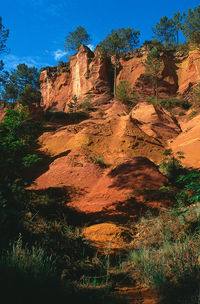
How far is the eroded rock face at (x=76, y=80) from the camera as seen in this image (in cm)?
3641

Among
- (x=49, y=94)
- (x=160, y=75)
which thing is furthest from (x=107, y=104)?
(x=49, y=94)

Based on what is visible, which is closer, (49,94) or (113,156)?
(113,156)

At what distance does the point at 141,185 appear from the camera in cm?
599

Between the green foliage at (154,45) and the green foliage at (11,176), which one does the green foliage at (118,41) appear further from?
the green foliage at (11,176)

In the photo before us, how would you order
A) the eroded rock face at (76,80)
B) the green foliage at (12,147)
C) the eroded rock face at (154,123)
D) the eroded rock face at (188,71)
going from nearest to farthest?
the green foliage at (12,147), the eroded rock face at (154,123), the eroded rock face at (188,71), the eroded rock face at (76,80)

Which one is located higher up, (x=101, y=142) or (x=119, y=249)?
(x=101, y=142)

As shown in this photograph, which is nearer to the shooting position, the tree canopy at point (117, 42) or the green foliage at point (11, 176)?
the green foliage at point (11, 176)

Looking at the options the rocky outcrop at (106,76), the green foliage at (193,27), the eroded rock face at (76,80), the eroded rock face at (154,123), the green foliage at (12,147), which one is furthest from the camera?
the eroded rock face at (76,80)

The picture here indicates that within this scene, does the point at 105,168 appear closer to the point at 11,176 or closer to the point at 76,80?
the point at 11,176

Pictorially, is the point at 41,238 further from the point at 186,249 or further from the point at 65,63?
the point at 65,63

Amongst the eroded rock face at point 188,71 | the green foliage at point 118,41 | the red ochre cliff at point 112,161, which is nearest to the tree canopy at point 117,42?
the green foliage at point 118,41

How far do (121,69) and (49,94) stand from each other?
58.1 feet

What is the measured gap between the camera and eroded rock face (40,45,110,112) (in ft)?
119

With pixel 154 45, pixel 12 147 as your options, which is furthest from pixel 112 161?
pixel 154 45
